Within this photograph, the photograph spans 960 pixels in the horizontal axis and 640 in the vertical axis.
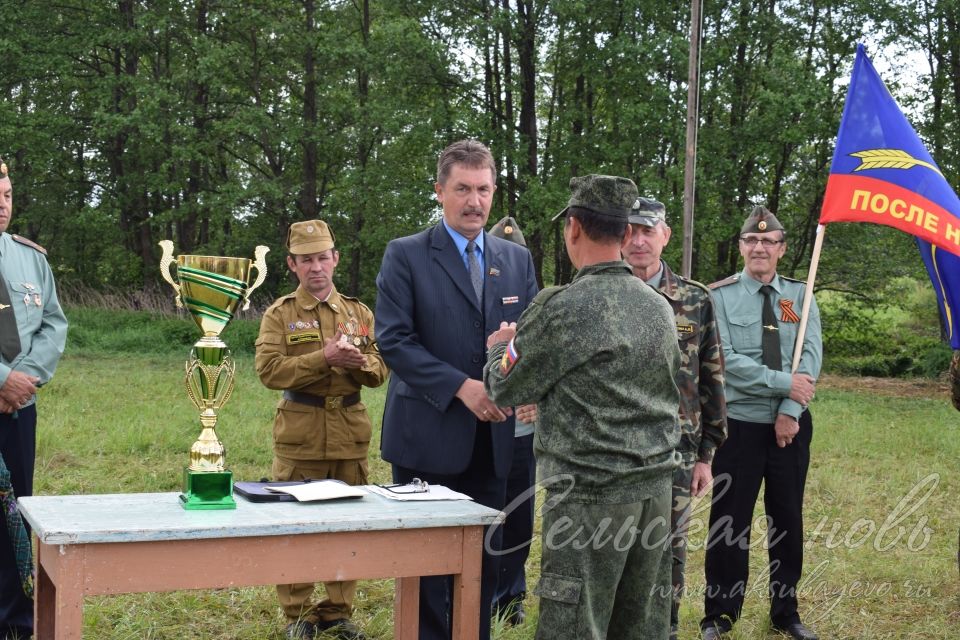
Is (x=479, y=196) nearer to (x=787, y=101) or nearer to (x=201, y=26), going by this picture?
(x=787, y=101)

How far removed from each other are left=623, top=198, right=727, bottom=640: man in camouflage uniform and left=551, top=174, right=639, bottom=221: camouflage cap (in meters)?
1.12

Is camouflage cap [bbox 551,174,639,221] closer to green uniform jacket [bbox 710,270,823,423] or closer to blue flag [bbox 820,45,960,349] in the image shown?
green uniform jacket [bbox 710,270,823,423]

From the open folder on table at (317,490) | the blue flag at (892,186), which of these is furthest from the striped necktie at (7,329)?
the blue flag at (892,186)

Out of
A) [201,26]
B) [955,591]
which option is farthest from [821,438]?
[201,26]

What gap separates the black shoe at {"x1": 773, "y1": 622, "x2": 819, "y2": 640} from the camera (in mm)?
4703

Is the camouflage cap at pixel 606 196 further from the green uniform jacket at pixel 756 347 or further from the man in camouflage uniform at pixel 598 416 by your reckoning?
the green uniform jacket at pixel 756 347

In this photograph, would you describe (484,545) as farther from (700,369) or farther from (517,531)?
(517,531)

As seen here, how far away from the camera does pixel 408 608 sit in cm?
343

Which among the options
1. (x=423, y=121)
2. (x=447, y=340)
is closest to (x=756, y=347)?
(x=447, y=340)

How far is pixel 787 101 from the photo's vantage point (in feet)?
65.1

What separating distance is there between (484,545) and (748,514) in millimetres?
1949

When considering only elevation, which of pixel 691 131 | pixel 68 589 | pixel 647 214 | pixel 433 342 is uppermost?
pixel 691 131

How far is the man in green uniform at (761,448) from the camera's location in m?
4.74

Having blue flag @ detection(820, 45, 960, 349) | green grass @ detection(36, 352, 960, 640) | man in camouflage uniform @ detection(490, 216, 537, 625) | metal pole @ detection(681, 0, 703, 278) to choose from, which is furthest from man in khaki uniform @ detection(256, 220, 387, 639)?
metal pole @ detection(681, 0, 703, 278)
